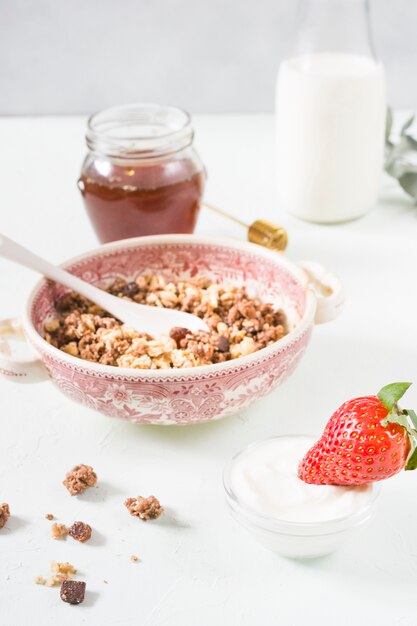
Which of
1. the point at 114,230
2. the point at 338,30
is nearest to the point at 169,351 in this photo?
the point at 114,230

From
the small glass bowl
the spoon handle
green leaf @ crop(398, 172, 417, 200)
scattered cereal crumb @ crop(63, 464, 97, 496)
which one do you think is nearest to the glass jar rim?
the spoon handle

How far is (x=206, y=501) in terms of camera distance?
37.4 inches

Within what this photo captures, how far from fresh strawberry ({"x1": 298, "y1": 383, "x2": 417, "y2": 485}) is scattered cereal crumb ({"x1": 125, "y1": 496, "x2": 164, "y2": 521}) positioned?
6.6 inches

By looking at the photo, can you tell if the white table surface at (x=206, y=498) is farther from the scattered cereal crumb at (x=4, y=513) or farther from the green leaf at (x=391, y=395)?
the green leaf at (x=391, y=395)

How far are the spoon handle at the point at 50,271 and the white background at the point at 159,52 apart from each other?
1.27m

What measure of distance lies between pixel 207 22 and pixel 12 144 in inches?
24.7

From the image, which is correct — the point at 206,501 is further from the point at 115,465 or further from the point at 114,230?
the point at 114,230

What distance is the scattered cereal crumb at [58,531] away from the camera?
2.96 feet

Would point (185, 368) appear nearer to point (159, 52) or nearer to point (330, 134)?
point (330, 134)

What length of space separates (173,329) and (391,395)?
0.37 metres

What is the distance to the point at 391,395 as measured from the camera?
31.9 inches

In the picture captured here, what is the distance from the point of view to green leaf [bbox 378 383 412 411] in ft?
2.64

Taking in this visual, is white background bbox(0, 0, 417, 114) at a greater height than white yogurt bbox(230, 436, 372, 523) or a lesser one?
lesser

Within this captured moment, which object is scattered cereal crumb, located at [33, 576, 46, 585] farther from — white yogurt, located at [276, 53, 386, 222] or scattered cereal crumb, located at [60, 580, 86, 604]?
white yogurt, located at [276, 53, 386, 222]
